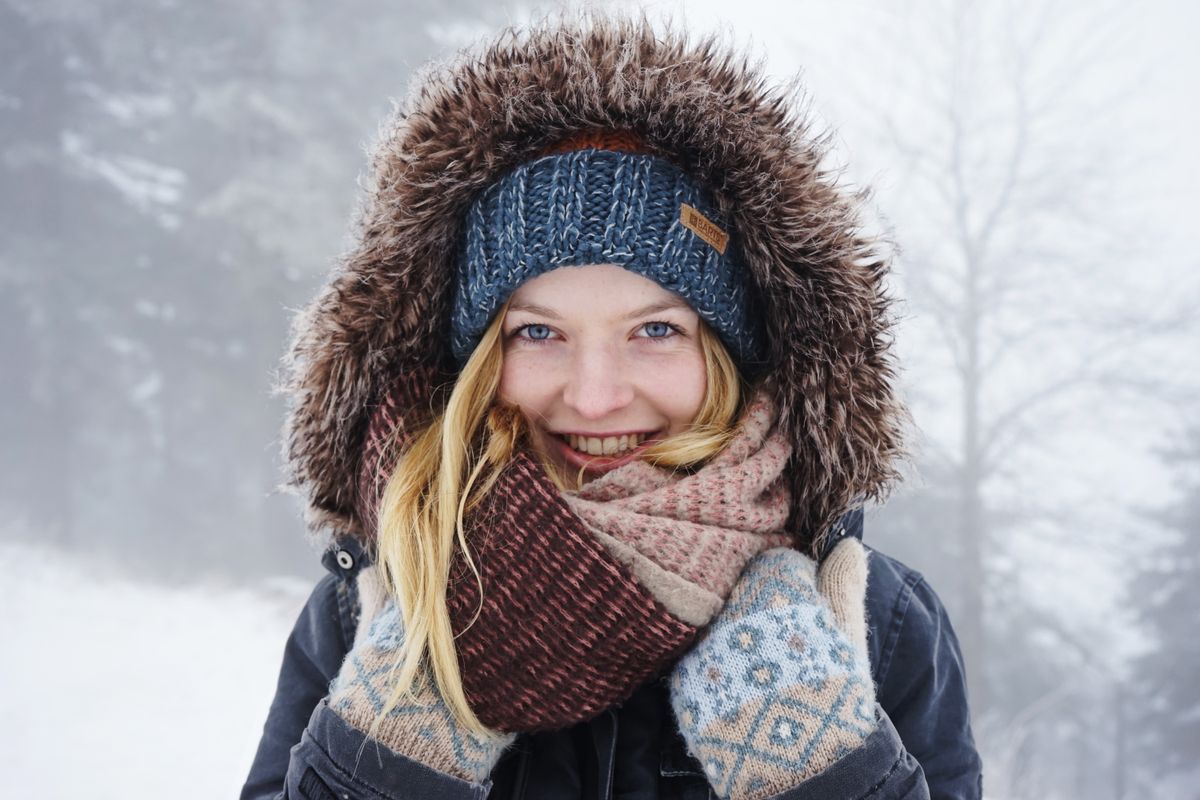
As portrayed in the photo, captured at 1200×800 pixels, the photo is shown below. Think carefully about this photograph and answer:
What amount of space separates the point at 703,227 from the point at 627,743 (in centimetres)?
95

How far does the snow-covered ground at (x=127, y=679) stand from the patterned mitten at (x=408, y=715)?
16.1 feet

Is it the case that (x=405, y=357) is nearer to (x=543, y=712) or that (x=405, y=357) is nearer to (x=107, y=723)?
(x=543, y=712)

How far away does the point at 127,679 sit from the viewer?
6953mm

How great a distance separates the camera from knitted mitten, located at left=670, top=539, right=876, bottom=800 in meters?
1.03

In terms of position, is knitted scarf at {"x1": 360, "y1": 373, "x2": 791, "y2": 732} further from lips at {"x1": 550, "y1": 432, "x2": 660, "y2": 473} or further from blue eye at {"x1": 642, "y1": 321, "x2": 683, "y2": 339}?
blue eye at {"x1": 642, "y1": 321, "x2": 683, "y2": 339}

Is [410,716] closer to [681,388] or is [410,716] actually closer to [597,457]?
[597,457]

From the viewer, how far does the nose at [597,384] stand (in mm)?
1331

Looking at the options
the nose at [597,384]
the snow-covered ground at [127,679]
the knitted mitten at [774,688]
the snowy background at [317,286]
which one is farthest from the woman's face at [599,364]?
the snowy background at [317,286]

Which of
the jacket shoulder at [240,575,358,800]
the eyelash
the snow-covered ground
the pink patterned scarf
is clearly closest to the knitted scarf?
the pink patterned scarf

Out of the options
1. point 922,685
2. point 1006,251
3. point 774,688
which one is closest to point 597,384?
point 774,688

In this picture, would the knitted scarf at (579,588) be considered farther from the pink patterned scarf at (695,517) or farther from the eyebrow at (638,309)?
the eyebrow at (638,309)

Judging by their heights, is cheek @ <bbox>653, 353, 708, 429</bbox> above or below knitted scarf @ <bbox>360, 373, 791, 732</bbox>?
above

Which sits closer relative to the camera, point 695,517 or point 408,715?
point 408,715

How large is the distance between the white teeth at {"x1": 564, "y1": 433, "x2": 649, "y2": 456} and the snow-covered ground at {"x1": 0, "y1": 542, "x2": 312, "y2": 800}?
5.00 meters
